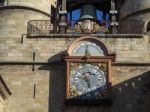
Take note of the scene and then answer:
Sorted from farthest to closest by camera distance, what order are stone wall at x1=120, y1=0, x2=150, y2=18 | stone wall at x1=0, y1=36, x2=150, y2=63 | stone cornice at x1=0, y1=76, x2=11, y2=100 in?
stone wall at x1=120, y1=0, x2=150, y2=18 < stone wall at x1=0, y1=36, x2=150, y2=63 < stone cornice at x1=0, y1=76, x2=11, y2=100

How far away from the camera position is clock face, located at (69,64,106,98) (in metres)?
28.0

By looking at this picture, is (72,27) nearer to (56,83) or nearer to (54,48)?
(54,48)

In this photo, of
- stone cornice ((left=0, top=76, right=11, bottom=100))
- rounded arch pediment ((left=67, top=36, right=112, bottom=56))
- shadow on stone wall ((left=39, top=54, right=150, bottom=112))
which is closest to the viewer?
stone cornice ((left=0, top=76, right=11, bottom=100))

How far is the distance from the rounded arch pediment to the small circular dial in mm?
507

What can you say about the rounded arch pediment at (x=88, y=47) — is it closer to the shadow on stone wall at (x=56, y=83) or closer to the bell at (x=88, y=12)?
the shadow on stone wall at (x=56, y=83)

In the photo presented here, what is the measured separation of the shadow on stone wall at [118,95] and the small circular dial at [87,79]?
382 mm

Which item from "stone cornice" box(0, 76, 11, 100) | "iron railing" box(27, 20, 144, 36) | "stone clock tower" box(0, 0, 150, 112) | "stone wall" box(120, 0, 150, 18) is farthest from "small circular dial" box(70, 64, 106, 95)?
"stone wall" box(120, 0, 150, 18)

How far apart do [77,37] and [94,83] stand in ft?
6.10

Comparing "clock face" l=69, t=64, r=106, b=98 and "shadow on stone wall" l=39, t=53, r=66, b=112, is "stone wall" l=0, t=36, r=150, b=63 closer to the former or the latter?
"shadow on stone wall" l=39, t=53, r=66, b=112

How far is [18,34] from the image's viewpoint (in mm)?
29766

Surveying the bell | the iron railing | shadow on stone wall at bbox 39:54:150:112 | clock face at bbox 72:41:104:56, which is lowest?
shadow on stone wall at bbox 39:54:150:112

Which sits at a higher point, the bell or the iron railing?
the bell

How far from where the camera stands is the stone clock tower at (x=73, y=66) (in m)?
27.8

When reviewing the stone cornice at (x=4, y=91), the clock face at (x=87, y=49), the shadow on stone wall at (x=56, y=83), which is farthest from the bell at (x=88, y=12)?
the stone cornice at (x=4, y=91)
